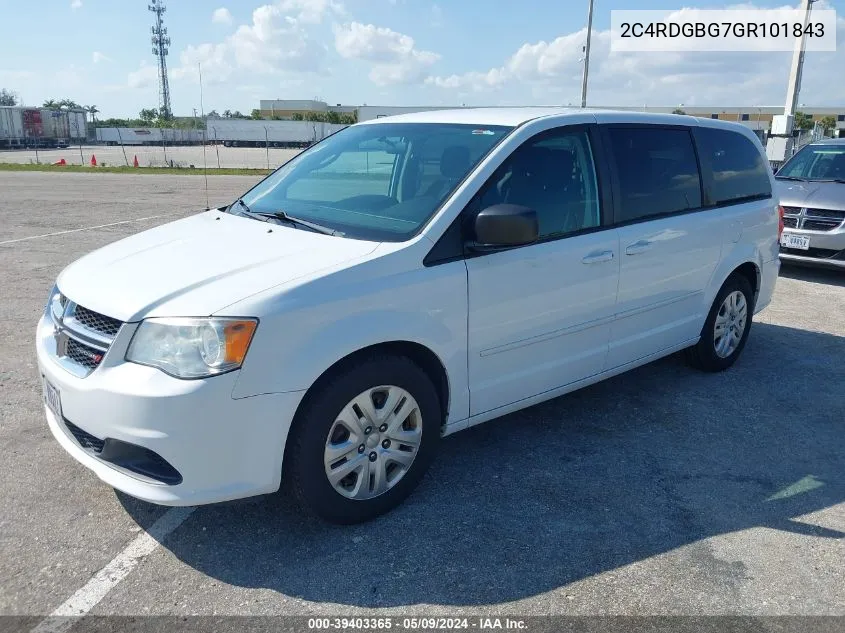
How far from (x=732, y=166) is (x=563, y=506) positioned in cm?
317

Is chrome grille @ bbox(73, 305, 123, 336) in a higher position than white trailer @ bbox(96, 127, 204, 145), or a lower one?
lower

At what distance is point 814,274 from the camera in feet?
30.4

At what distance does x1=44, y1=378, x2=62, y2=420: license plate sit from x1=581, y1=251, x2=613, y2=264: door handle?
8.83 ft

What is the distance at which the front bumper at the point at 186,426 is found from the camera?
268cm

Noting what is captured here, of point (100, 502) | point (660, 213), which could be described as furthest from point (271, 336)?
point (660, 213)

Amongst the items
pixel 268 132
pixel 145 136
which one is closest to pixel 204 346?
pixel 268 132

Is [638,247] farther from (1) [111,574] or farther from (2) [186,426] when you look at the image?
(1) [111,574]

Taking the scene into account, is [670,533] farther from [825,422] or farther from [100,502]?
[100,502]

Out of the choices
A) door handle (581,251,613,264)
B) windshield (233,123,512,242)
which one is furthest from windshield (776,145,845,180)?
windshield (233,123,512,242)

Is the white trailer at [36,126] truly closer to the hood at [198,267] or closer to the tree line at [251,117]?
the tree line at [251,117]

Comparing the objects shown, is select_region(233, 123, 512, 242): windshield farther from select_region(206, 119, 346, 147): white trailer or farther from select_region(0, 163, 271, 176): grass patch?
select_region(206, 119, 346, 147): white trailer

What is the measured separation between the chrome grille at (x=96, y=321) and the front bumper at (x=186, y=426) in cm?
14

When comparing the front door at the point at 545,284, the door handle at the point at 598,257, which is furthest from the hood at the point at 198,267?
the door handle at the point at 598,257

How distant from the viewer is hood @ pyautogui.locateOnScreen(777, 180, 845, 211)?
28.3ft
